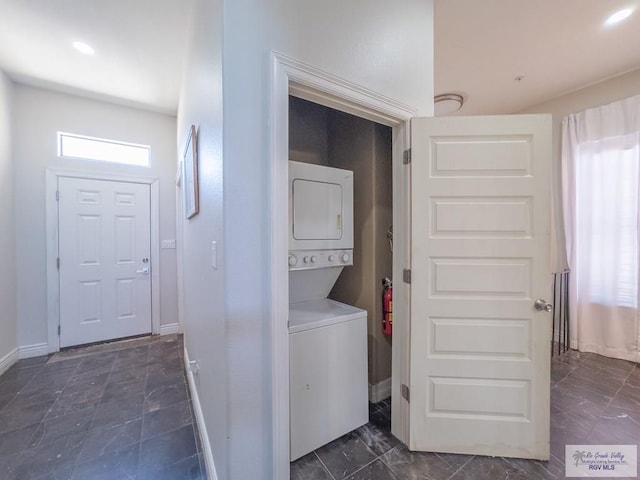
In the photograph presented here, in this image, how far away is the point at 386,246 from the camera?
7.02 feet

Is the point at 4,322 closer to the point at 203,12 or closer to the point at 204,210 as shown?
the point at 204,210

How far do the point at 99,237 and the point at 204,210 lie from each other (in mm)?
2584

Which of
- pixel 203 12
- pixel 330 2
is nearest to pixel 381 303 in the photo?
pixel 330 2

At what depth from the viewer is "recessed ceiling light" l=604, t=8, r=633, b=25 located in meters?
1.83

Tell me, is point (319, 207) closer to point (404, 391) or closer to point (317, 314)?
point (317, 314)

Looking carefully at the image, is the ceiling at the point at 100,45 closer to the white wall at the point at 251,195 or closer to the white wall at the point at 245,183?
the white wall at the point at 245,183

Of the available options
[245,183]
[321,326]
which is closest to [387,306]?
[321,326]

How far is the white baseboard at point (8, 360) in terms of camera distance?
8.05 feet

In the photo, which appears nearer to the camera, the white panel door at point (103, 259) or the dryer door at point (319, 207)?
the dryer door at point (319, 207)

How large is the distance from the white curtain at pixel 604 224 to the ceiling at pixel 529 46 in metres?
0.47

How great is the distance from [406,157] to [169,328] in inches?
139

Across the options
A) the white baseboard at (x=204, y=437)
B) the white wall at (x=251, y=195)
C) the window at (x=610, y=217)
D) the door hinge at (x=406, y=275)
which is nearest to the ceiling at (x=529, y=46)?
the window at (x=610, y=217)

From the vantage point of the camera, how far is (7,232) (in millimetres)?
2574

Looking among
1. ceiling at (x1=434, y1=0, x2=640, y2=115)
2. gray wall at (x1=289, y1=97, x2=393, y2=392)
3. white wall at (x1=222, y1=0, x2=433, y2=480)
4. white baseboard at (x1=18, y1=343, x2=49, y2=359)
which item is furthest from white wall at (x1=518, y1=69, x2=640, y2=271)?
white baseboard at (x1=18, y1=343, x2=49, y2=359)
